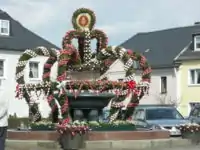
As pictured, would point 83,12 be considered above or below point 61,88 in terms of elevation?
above

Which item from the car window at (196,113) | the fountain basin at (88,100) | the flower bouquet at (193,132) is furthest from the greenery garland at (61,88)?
the car window at (196,113)

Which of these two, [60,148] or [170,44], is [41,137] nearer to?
[60,148]

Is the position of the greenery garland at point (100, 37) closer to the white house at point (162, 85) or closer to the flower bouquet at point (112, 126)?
the flower bouquet at point (112, 126)

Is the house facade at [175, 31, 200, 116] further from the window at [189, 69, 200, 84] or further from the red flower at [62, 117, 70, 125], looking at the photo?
the red flower at [62, 117, 70, 125]

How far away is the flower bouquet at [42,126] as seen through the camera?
1988 centimetres

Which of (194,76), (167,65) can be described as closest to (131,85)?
(194,76)

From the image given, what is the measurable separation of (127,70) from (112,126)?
2257 millimetres

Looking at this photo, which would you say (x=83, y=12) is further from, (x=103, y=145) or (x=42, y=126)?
(x=103, y=145)

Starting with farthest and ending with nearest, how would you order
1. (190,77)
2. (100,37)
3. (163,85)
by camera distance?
(163,85) < (190,77) < (100,37)

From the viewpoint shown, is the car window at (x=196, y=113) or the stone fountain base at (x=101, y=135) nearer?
the stone fountain base at (x=101, y=135)

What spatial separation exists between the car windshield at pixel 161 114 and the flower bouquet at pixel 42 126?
6525mm

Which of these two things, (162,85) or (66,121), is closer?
(66,121)

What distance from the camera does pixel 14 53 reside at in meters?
49.2

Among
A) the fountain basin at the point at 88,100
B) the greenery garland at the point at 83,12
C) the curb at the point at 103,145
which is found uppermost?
the greenery garland at the point at 83,12
